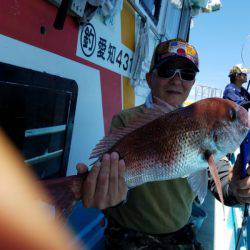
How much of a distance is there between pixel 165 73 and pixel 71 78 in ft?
2.28

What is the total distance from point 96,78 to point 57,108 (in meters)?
1.00

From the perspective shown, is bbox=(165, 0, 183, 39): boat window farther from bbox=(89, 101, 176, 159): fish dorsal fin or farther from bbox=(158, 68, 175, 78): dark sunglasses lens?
bbox=(89, 101, 176, 159): fish dorsal fin

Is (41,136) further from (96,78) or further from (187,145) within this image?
(96,78)

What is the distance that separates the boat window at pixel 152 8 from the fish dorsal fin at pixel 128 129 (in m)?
2.61

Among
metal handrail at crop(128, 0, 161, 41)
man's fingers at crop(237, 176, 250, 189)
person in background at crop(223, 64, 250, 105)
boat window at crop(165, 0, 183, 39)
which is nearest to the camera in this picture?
man's fingers at crop(237, 176, 250, 189)

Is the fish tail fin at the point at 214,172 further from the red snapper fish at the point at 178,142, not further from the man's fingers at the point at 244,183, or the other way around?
the man's fingers at the point at 244,183

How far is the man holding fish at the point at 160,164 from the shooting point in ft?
5.28

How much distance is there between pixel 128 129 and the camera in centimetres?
173

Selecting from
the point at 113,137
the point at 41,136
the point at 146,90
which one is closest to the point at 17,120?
the point at 41,136

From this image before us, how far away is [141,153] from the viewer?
64.6 inches

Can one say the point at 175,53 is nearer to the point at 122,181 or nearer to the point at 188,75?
the point at 188,75

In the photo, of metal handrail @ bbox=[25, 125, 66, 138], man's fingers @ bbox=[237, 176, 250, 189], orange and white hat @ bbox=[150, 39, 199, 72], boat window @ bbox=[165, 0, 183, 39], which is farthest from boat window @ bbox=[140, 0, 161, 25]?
man's fingers @ bbox=[237, 176, 250, 189]

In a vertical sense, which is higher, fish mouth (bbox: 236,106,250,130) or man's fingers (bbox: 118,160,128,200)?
fish mouth (bbox: 236,106,250,130)

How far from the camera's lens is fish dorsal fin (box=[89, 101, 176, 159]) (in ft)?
5.57
